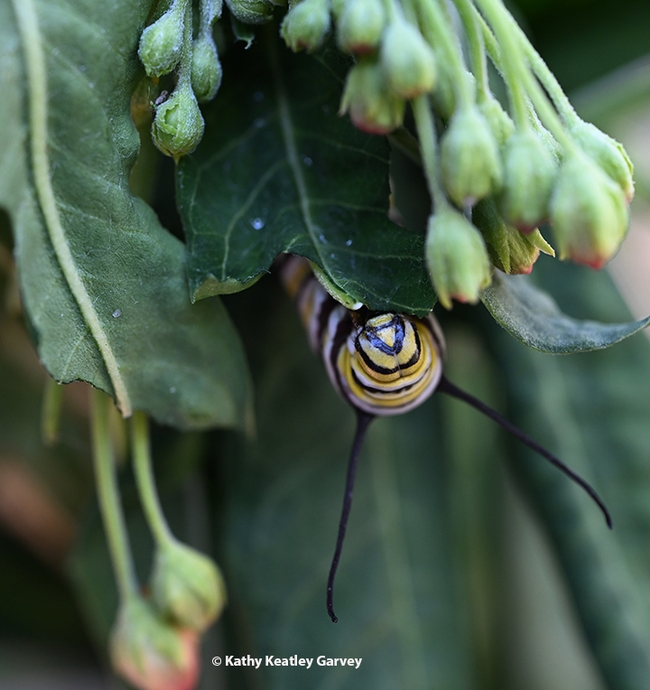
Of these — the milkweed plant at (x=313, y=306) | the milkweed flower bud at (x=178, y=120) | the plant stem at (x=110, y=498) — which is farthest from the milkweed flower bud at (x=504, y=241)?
the plant stem at (x=110, y=498)

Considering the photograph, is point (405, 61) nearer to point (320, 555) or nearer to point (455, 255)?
point (455, 255)

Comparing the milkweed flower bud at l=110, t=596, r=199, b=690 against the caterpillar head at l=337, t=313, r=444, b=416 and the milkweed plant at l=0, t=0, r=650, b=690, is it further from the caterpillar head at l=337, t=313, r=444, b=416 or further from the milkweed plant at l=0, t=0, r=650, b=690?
the caterpillar head at l=337, t=313, r=444, b=416

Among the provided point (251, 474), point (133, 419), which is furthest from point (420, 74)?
point (251, 474)

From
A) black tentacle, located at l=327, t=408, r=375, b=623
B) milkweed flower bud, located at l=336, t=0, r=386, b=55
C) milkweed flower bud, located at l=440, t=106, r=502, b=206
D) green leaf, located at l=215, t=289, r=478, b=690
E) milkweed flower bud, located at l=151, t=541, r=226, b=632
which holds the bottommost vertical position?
green leaf, located at l=215, t=289, r=478, b=690

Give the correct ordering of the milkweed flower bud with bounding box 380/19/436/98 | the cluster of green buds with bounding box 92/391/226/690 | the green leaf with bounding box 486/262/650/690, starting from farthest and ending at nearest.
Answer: the green leaf with bounding box 486/262/650/690 < the cluster of green buds with bounding box 92/391/226/690 < the milkweed flower bud with bounding box 380/19/436/98

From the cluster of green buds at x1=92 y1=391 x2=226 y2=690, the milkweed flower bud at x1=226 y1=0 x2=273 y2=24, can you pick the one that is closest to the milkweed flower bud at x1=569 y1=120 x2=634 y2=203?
the milkweed flower bud at x1=226 y1=0 x2=273 y2=24

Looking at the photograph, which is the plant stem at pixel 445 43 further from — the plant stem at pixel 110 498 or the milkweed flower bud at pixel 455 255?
the plant stem at pixel 110 498

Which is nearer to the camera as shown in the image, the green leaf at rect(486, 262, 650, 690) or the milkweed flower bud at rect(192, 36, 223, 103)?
the milkweed flower bud at rect(192, 36, 223, 103)
